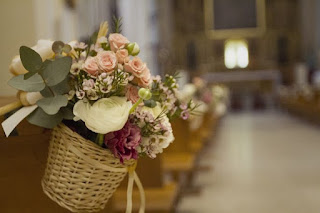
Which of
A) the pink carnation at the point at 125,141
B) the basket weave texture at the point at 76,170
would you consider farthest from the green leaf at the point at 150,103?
the basket weave texture at the point at 76,170

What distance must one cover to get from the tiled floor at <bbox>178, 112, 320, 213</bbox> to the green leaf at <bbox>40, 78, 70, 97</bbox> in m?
3.31

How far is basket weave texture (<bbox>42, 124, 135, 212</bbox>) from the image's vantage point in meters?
1.79

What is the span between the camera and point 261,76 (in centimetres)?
2047

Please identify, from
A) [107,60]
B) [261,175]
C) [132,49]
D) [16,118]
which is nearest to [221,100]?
[261,175]

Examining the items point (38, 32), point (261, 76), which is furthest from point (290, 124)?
point (38, 32)

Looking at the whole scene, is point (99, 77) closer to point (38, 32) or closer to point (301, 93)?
point (38, 32)

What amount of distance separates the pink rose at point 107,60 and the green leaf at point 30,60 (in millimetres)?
200

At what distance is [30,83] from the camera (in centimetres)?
181

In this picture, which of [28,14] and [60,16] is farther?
[60,16]

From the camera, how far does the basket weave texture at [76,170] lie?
1.79 meters

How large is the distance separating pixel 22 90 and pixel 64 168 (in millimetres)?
297

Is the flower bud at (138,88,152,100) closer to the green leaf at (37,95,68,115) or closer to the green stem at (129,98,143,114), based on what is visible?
the green stem at (129,98,143,114)

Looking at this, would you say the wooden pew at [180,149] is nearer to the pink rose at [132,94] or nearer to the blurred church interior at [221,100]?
the blurred church interior at [221,100]

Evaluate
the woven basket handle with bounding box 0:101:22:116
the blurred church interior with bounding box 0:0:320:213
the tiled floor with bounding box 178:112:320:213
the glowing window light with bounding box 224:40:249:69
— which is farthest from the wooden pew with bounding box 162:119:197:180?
the glowing window light with bounding box 224:40:249:69
